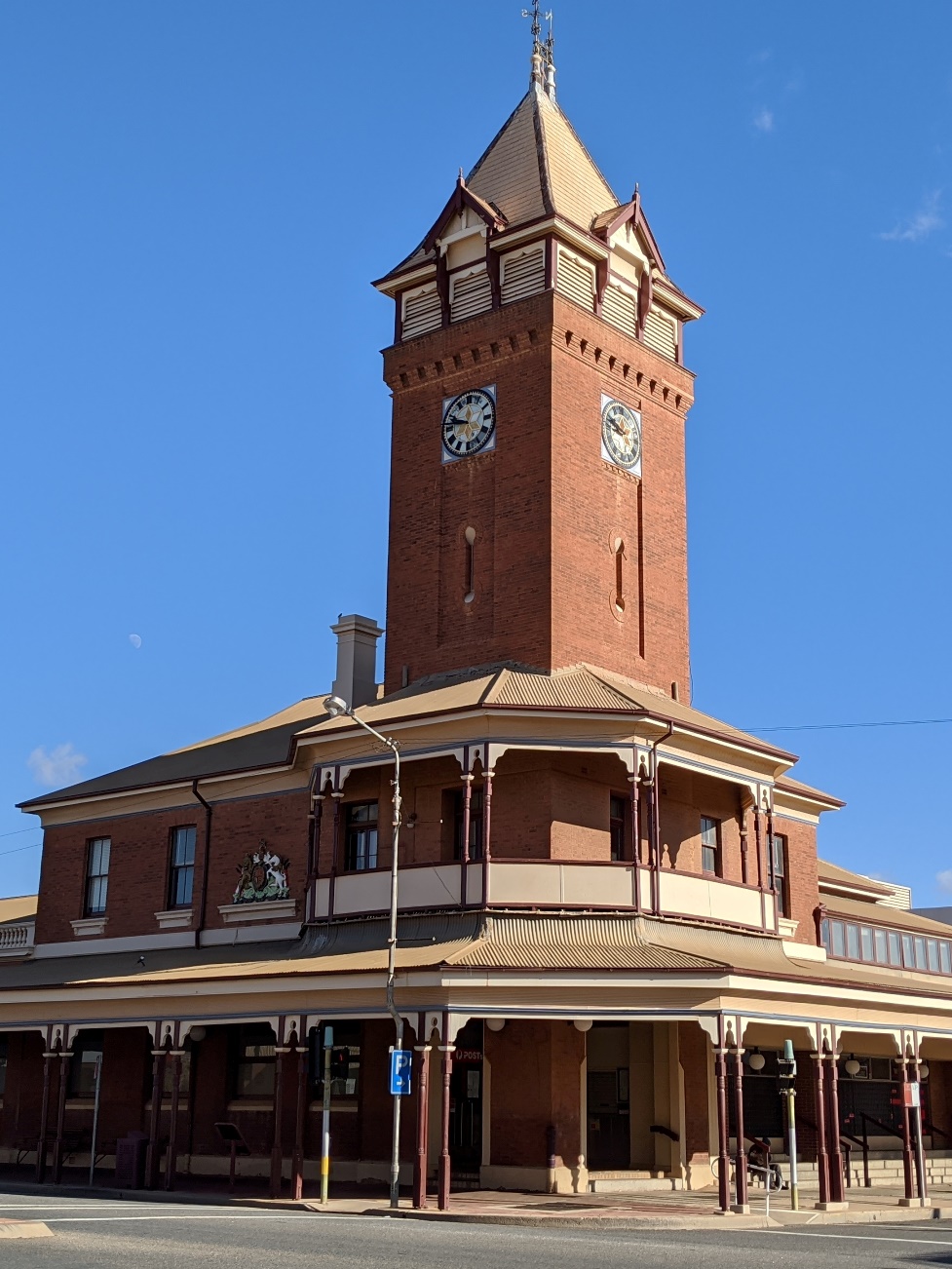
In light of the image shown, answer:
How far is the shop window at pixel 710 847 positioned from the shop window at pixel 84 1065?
14847 millimetres

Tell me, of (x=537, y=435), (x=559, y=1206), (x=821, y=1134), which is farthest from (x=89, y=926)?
(x=821, y=1134)

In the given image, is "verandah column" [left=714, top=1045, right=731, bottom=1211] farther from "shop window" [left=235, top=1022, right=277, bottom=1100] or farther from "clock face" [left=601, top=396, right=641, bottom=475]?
"clock face" [left=601, top=396, right=641, bottom=475]

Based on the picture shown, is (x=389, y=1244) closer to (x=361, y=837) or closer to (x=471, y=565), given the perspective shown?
(x=361, y=837)

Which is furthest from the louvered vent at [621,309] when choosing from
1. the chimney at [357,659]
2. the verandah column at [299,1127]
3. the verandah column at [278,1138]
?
the verandah column at [278,1138]

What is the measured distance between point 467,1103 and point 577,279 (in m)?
18.2

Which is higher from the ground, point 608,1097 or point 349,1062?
point 349,1062

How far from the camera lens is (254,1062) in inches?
1287

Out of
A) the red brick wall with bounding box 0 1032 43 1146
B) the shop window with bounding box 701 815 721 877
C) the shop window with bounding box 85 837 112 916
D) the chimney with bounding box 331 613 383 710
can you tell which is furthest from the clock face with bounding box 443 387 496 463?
the red brick wall with bounding box 0 1032 43 1146

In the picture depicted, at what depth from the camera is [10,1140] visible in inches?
1441

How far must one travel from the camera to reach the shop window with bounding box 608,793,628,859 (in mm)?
30250

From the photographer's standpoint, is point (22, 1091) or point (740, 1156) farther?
point (22, 1091)

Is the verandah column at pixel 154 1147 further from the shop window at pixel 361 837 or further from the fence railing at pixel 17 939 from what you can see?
the fence railing at pixel 17 939

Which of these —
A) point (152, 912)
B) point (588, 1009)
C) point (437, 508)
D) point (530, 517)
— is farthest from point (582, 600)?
point (152, 912)

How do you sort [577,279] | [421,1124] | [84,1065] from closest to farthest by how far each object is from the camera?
[421,1124] < [577,279] < [84,1065]
